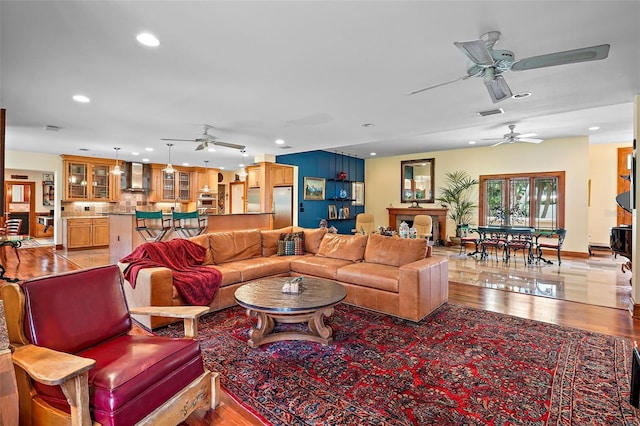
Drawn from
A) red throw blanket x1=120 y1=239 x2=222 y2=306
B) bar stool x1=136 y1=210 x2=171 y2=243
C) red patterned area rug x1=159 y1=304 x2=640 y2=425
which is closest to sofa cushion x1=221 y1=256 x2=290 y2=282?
red throw blanket x1=120 y1=239 x2=222 y2=306

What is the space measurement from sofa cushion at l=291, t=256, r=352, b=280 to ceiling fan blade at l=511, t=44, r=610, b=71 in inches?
112

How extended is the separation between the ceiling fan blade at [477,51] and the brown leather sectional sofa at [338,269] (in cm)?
199

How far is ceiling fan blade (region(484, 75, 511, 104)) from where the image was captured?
2.72 metres

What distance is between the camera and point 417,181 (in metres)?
9.95

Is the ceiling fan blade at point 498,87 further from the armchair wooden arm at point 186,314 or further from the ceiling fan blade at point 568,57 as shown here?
the armchair wooden arm at point 186,314

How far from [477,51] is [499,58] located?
30 cm

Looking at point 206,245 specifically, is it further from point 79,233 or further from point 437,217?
point 437,217

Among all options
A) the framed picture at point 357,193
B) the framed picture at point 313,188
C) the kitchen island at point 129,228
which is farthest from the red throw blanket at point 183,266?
the framed picture at point 357,193

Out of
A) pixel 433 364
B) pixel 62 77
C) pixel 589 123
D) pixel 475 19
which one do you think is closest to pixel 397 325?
pixel 433 364

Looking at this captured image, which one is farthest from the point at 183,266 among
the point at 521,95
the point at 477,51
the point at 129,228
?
the point at 521,95

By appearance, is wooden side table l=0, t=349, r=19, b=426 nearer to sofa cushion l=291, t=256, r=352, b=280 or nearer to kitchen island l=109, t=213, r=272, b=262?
sofa cushion l=291, t=256, r=352, b=280

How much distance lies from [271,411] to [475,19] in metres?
2.89

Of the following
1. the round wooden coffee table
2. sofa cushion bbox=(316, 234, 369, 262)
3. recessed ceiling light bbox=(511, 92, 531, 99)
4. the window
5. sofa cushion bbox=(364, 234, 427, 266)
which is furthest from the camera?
the window

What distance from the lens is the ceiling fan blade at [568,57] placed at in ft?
6.76
